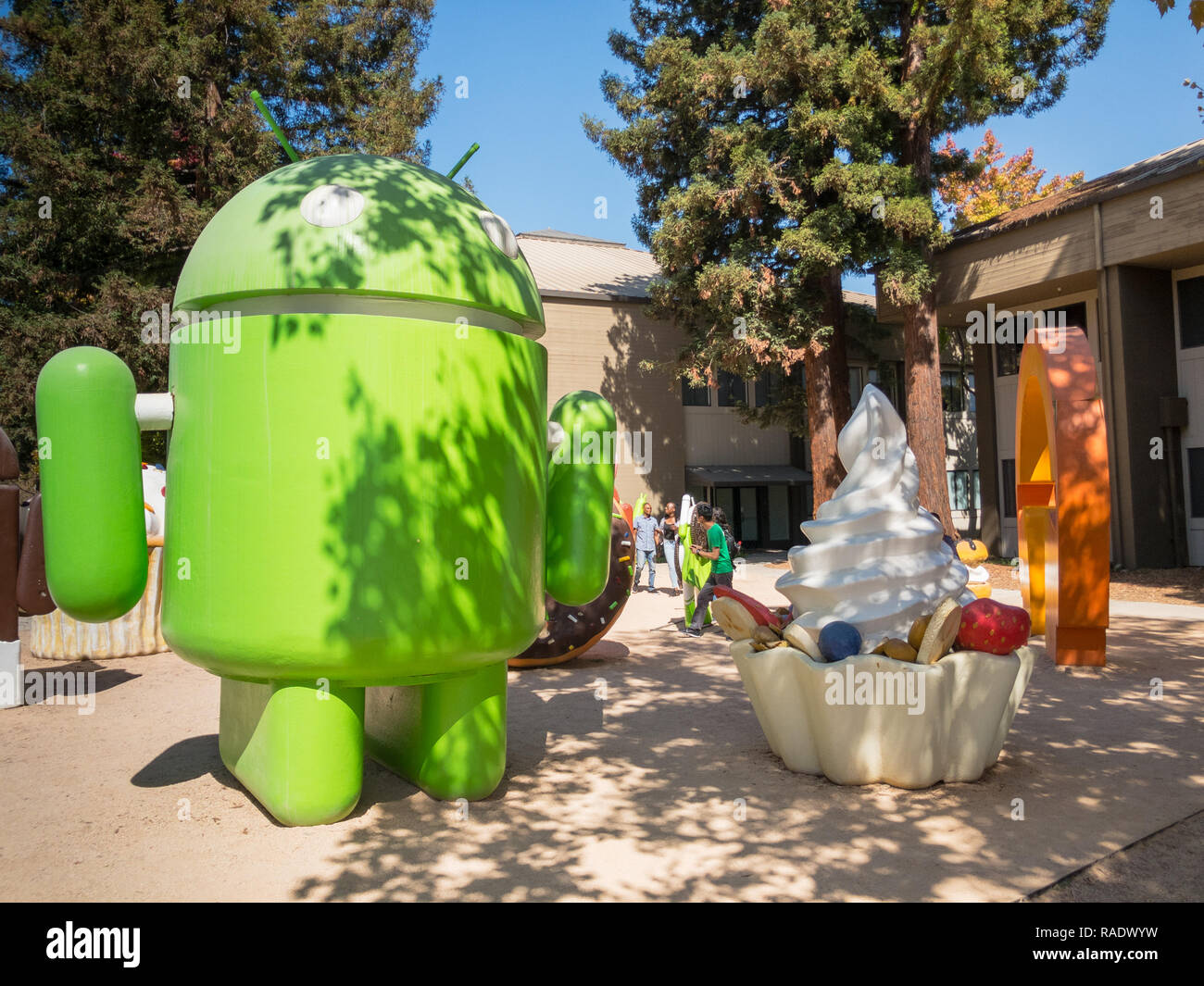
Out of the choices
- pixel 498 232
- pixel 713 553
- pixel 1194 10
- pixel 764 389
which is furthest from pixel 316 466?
pixel 764 389

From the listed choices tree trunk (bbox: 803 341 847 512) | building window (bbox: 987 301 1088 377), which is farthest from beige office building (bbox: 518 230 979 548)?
tree trunk (bbox: 803 341 847 512)

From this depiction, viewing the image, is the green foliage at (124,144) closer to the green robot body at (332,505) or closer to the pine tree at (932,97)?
the pine tree at (932,97)

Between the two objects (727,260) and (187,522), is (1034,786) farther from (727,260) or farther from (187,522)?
(727,260)

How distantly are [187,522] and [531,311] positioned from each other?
221 cm

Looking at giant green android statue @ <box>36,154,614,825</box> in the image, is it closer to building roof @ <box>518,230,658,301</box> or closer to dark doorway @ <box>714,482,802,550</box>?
building roof @ <box>518,230,658,301</box>

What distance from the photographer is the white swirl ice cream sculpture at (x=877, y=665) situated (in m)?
5.30

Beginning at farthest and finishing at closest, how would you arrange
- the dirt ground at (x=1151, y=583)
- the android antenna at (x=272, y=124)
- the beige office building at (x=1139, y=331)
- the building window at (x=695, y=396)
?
the building window at (x=695, y=396)
the beige office building at (x=1139, y=331)
the dirt ground at (x=1151, y=583)
the android antenna at (x=272, y=124)

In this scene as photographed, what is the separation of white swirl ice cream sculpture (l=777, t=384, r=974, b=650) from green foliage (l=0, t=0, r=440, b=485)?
16424 millimetres

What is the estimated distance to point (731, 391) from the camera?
27.8 m

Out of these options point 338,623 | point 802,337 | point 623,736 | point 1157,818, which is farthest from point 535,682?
point 802,337

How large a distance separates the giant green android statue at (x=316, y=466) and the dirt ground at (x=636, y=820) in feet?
2.00

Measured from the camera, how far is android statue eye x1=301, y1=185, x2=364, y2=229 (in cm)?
480

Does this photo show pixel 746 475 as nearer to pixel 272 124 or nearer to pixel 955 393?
pixel 955 393

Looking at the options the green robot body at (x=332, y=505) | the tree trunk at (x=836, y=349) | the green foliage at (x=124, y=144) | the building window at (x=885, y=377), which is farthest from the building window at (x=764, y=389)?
the green robot body at (x=332, y=505)
